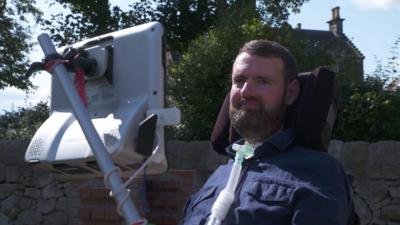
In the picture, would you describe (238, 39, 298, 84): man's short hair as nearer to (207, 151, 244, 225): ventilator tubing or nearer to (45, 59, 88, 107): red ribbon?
(207, 151, 244, 225): ventilator tubing

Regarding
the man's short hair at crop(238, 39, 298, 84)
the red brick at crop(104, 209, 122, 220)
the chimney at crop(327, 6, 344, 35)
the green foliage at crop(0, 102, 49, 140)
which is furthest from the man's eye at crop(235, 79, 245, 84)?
the chimney at crop(327, 6, 344, 35)

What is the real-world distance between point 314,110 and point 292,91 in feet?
0.45

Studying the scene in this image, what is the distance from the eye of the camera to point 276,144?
2.49 metres

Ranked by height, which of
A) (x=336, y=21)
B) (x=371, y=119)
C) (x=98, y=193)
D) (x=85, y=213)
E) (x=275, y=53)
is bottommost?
(x=85, y=213)

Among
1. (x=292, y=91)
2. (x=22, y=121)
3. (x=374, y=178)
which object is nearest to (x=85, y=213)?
(x=292, y=91)

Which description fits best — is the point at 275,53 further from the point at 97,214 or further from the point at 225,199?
the point at 97,214

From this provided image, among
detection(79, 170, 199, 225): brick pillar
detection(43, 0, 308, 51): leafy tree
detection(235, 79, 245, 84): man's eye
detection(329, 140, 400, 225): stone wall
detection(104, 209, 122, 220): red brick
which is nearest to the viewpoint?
detection(235, 79, 245, 84): man's eye

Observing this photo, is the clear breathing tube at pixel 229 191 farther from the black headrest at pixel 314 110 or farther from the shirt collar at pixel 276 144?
the black headrest at pixel 314 110

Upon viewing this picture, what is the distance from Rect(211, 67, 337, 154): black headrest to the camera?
248cm

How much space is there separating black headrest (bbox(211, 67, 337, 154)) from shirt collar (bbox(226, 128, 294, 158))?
3 centimetres

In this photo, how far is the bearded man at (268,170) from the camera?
2.25 meters

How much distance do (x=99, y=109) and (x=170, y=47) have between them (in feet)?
49.8

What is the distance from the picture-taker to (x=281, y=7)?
14.5 m

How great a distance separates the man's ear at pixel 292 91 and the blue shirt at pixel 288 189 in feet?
0.40
